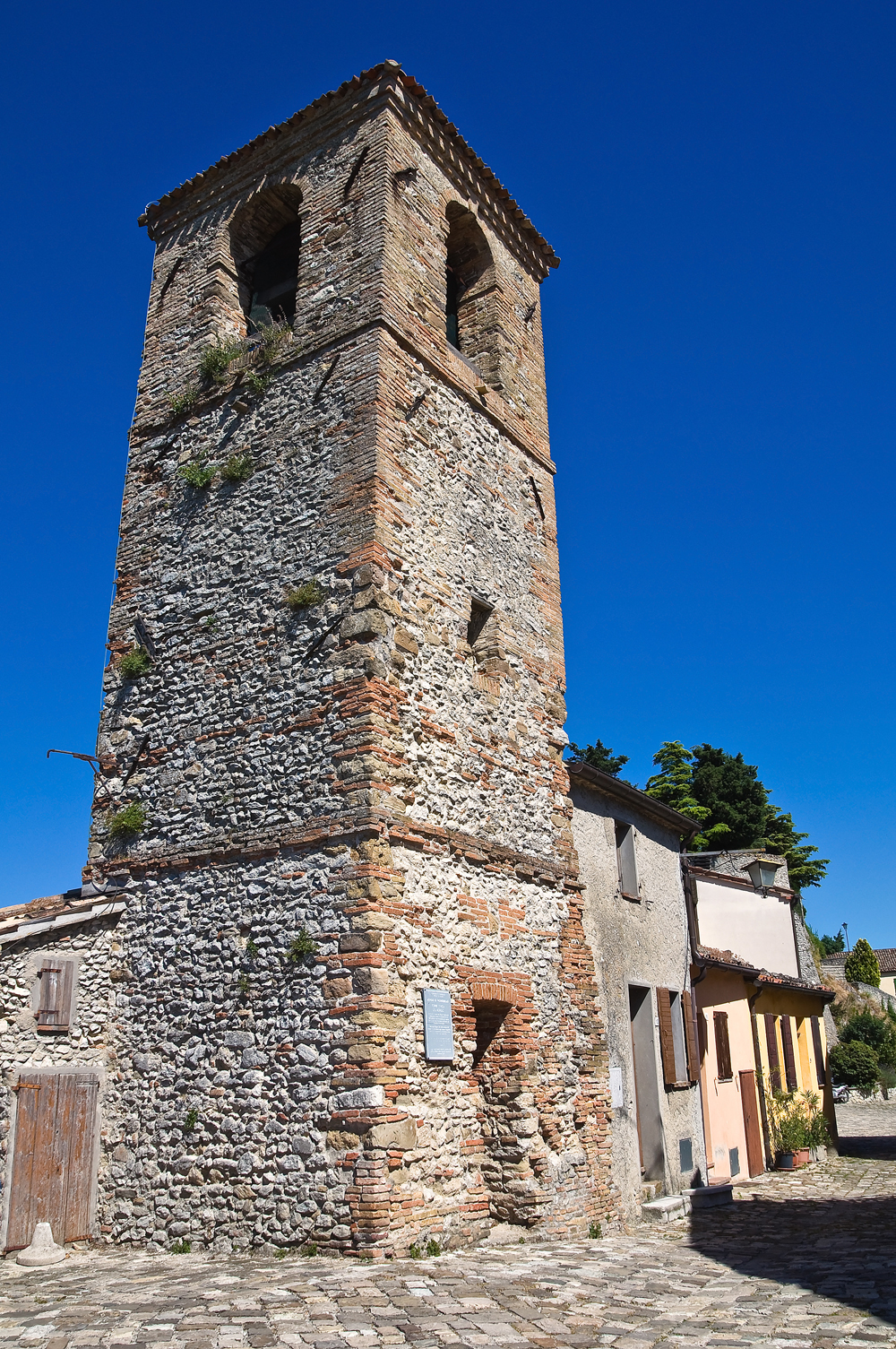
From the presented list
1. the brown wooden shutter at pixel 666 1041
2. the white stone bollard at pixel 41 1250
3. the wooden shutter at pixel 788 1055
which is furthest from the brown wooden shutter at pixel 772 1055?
the white stone bollard at pixel 41 1250

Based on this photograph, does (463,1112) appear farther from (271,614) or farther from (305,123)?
(305,123)

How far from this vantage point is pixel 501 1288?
6.66m

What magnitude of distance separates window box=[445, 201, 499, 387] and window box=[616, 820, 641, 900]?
6155 mm

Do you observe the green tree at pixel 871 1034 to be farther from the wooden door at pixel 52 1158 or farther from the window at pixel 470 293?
the wooden door at pixel 52 1158

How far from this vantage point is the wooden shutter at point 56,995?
8.81m

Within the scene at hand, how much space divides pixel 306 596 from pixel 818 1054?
56.3ft

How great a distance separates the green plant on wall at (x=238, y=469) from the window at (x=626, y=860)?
6.70 metres

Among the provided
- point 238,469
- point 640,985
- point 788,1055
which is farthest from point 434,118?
point 788,1055

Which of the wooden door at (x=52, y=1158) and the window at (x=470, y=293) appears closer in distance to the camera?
the wooden door at (x=52, y=1158)

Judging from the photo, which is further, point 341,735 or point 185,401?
point 185,401

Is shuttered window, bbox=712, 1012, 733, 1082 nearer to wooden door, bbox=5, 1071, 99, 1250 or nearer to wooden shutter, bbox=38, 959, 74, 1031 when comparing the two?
wooden door, bbox=5, 1071, 99, 1250

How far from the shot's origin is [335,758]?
8.46 meters

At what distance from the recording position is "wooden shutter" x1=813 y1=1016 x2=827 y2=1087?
20.4 meters

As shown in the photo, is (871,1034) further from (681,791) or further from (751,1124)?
(751,1124)
